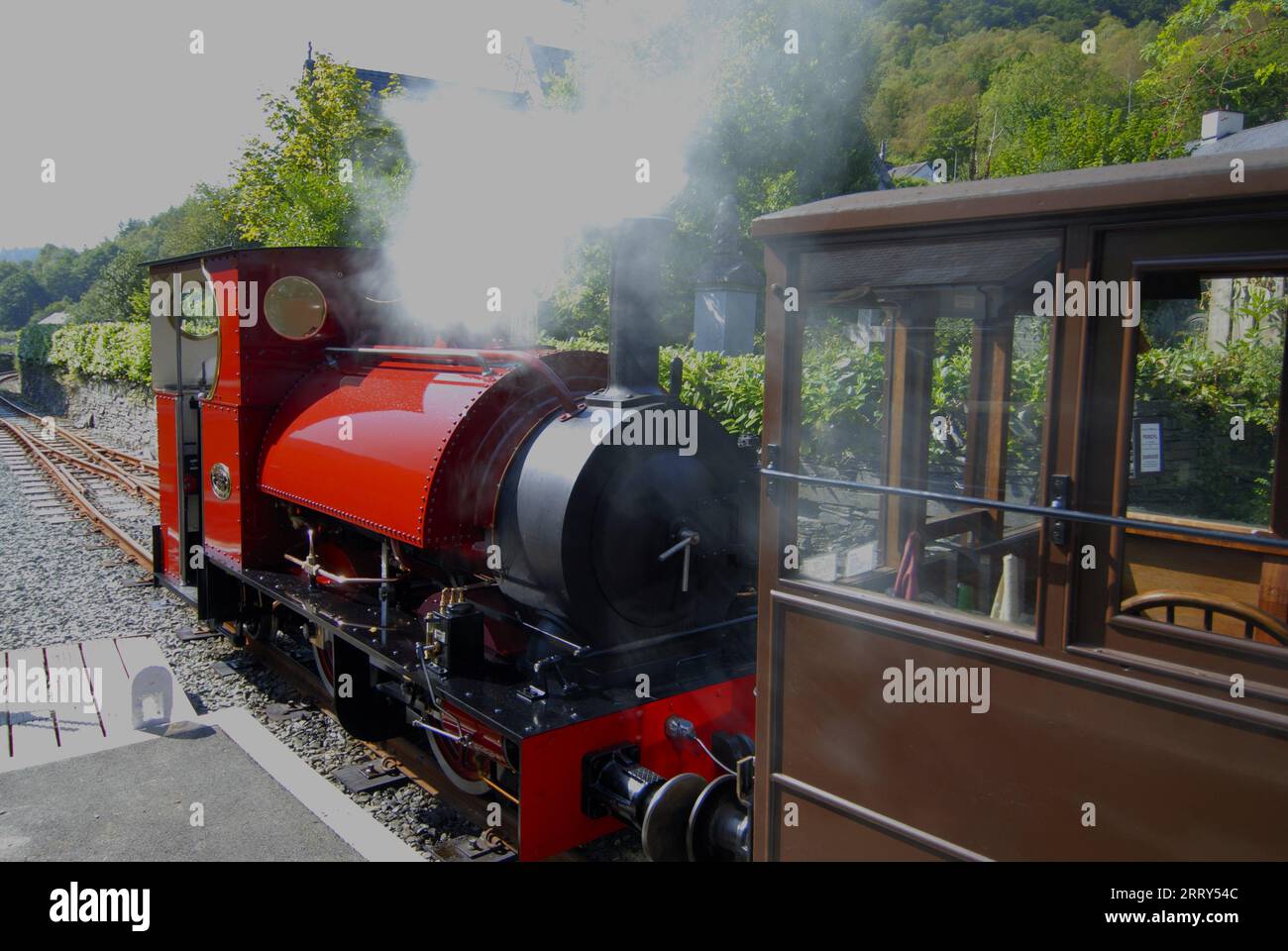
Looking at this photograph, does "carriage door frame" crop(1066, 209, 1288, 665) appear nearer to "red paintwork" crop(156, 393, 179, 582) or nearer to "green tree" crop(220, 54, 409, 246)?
"red paintwork" crop(156, 393, 179, 582)

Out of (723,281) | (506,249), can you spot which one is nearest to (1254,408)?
(506,249)

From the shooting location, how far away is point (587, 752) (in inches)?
148

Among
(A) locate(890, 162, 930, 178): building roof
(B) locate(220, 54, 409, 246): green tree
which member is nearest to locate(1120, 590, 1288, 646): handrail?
(B) locate(220, 54, 409, 246): green tree

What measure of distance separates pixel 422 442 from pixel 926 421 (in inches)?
98.0

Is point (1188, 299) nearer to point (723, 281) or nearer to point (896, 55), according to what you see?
point (723, 281)

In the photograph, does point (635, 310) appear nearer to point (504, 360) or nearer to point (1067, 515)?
point (504, 360)

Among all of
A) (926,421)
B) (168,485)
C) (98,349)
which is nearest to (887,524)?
(926,421)

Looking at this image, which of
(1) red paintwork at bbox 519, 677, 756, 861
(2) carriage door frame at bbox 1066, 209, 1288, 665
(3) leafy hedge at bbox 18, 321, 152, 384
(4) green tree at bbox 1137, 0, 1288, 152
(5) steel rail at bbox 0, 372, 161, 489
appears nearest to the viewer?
(2) carriage door frame at bbox 1066, 209, 1288, 665

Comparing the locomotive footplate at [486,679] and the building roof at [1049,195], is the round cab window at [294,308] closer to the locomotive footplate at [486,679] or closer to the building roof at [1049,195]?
the locomotive footplate at [486,679]

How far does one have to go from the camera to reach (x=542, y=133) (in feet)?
22.7

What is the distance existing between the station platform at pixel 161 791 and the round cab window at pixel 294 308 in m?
2.27

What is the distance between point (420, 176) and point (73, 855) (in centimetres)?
792

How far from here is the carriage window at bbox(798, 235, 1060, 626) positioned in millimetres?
2457

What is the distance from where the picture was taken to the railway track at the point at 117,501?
443 centimetres
